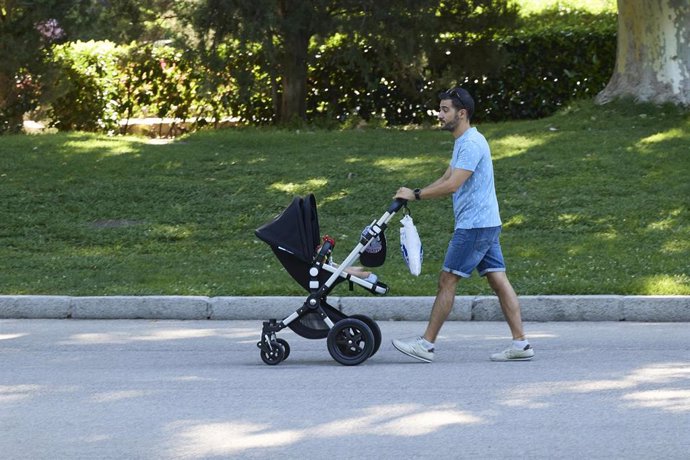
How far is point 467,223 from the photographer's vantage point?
8352 mm

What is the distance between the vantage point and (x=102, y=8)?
745 inches

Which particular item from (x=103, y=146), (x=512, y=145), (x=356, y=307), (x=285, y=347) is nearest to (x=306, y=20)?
(x=103, y=146)

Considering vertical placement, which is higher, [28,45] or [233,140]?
[28,45]

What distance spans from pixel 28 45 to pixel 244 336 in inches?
428

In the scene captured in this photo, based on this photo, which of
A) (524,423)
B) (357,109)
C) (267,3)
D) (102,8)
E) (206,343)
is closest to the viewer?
(524,423)

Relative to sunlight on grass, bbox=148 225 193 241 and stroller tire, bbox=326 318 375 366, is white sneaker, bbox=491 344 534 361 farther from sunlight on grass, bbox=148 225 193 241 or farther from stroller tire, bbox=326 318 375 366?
sunlight on grass, bbox=148 225 193 241

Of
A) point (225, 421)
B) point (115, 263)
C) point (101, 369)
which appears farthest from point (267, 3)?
point (225, 421)

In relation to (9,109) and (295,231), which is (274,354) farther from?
(9,109)

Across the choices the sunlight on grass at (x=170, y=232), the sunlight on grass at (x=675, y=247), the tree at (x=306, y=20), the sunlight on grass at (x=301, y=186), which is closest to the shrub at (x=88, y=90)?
the tree at (x=306, y=20)

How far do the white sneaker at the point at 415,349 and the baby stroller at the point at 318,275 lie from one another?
152 mm

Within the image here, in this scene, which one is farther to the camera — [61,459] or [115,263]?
[115,263]

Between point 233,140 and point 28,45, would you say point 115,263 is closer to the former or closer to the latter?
point 233,140

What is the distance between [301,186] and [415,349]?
23.2 ft

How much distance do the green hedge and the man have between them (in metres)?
11.2
